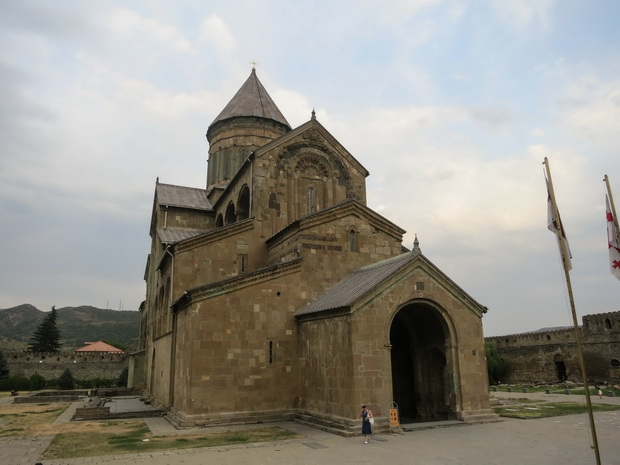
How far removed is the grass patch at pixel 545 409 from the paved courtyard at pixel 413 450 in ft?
7.26

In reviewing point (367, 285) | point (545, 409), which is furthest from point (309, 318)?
point (545, 409)

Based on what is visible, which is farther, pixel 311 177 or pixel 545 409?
pixel 311 177

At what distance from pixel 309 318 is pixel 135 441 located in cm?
597

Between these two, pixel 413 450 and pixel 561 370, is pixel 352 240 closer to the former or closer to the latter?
pixel 413 450

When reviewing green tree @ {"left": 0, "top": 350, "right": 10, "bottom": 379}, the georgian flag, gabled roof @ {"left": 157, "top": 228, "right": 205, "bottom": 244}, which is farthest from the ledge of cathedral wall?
green tree @ {"left": 0, "top": 350, "right": 10, "bottom": 379}

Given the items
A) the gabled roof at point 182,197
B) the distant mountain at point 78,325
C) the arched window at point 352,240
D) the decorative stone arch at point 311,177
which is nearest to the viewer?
the arched window at point 352,240

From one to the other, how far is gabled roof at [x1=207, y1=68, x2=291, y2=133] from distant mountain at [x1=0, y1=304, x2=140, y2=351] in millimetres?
67998

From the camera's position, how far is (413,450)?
9609 millimetres

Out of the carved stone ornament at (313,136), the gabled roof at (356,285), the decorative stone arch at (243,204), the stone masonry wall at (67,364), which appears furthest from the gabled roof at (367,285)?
the stone masonry wall at (67,364)

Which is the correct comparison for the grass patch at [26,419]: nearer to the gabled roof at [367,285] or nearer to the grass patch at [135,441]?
the grass patch at [135,441]

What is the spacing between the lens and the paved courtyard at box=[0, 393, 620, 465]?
873 centimetres

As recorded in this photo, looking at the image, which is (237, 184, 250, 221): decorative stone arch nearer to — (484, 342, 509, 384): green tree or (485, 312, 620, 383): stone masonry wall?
(484, 342, 509, 384): green tree

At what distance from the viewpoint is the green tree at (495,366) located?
3350 centimetres

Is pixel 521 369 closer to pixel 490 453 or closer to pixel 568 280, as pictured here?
pixel 490 453
